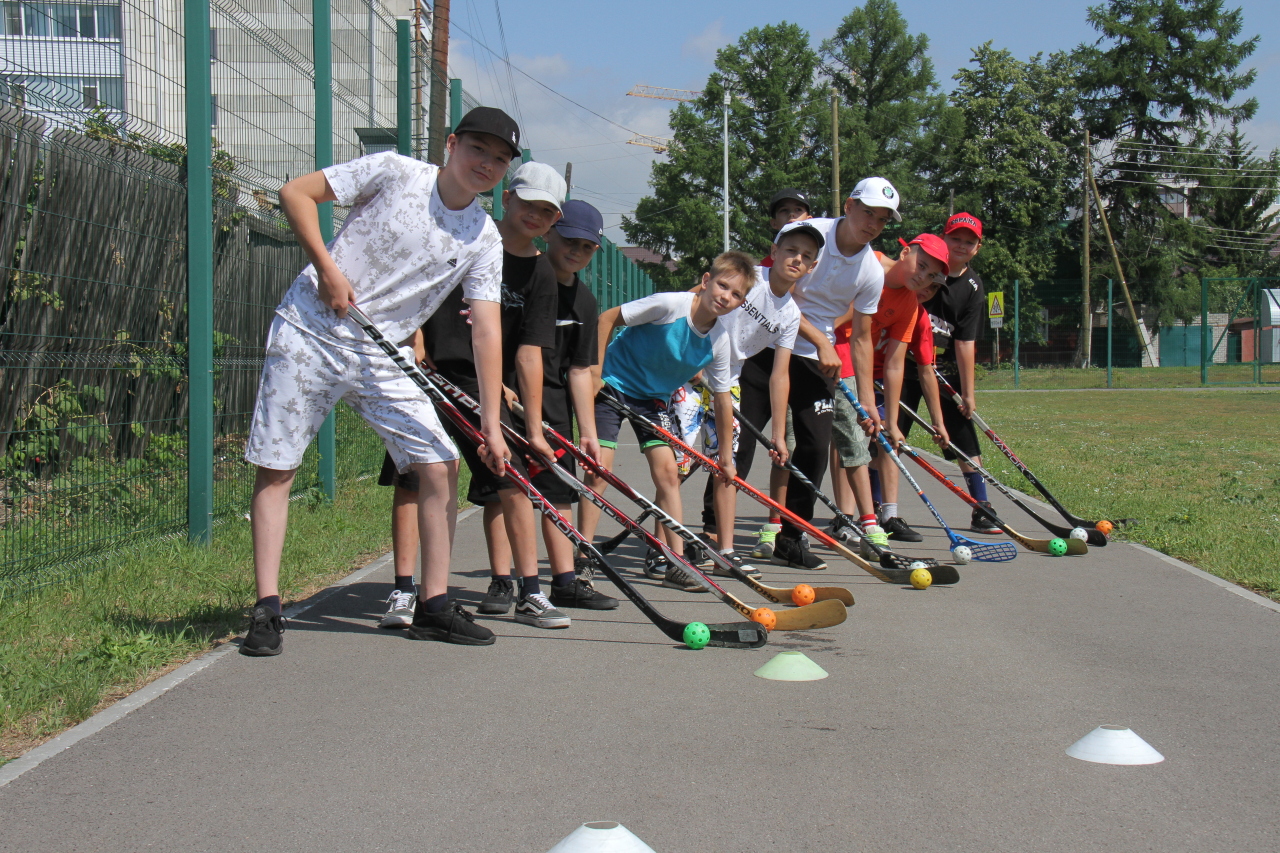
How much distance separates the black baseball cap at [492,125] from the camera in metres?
4.23

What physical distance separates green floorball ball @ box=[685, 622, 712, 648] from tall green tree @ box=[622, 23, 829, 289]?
4857cm

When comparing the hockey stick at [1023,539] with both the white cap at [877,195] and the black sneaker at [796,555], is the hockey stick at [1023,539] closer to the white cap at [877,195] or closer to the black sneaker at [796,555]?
the black sneaker at [796,555]

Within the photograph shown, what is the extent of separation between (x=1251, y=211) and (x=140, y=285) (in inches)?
2504

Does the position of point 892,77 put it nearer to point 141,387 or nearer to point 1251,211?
point 1251,211

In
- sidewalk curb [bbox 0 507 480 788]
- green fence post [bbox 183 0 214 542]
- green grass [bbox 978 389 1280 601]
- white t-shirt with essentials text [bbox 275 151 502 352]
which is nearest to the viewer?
sidewalk curb [bbox 0 507 480 788]

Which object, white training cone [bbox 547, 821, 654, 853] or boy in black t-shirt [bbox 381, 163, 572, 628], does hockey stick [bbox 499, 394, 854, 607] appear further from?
white training cone [bbox 547, 821, 654, 853]

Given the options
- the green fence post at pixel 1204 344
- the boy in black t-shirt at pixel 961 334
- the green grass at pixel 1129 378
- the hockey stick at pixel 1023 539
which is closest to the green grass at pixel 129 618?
the hockey stick at pixel 1023 539

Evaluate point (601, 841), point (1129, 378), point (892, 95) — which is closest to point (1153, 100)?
point (892, 95)

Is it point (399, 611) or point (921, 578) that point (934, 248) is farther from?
point (399, 611)

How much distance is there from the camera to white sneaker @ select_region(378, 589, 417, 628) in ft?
16.0

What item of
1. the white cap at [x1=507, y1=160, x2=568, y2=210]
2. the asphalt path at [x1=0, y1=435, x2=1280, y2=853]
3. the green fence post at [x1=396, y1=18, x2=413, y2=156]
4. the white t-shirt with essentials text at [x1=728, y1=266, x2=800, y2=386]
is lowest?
the asphalt path at [x1=0, y1=435, x2=1280, y2=853]

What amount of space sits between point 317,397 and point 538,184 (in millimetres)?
1216

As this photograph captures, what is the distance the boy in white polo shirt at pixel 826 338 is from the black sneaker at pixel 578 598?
5.52 ft

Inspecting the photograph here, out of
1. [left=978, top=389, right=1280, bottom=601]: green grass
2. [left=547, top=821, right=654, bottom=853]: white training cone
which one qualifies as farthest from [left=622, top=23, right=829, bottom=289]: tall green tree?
[left=547, top=821, right=654, bottom=853]: white training cone
